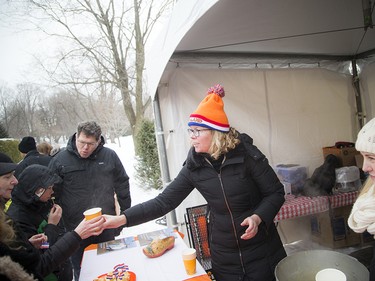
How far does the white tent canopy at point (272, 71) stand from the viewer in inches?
116

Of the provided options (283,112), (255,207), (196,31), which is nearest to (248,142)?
(255,207)

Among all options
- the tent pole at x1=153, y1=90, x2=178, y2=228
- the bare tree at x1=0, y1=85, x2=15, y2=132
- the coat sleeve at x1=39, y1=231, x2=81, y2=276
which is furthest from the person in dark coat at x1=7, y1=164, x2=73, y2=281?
the bare tree at x1=0, y1=85, x2=15, y2=132

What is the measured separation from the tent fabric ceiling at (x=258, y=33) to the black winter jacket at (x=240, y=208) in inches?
49.6

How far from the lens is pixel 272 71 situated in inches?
173

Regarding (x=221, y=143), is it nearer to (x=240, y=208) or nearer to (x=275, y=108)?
(x=240, y=208)

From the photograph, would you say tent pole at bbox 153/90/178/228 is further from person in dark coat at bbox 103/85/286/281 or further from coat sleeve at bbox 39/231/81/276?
coat sleeve at bbox 39/231/81/276

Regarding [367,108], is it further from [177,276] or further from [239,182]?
[177,276]

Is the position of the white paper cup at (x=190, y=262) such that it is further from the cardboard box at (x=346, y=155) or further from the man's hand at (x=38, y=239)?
the cardboard box at (x=346, y=155)

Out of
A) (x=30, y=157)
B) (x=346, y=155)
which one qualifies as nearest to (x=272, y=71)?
(x=346, y=155)

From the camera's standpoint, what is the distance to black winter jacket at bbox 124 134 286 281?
6.22 feet

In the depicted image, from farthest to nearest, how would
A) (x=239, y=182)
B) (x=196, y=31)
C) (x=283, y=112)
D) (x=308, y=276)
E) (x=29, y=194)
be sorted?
1. (x=283, y=112)
2. (x=196, y=31)
3. (x=29, y=194)
4. (x=239, y=182)
5. (x=308, y=276)

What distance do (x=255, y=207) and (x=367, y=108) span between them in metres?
4.31

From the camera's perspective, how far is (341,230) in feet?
13.5

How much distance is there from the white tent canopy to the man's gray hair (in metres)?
0.88
